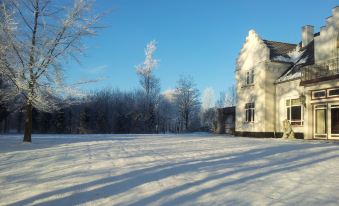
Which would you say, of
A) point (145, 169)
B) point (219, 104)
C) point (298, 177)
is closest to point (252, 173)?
point (298, 177)

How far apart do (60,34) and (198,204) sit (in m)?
18.2

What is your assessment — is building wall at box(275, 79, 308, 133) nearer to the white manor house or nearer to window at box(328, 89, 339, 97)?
the white manor house

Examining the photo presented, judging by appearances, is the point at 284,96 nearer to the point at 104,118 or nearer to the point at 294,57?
the point at 294,57

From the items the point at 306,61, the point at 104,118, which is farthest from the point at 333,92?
the point at 104,118

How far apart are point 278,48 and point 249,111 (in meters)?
6.39

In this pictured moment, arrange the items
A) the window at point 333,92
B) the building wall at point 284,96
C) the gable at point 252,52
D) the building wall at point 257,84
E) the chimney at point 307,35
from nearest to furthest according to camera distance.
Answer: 1. the window at point 333,92
2. the building wall at point 284,96
3. the building wall at point 257,84
4. the gable at point 252,52
5. the chimney at point 307,35

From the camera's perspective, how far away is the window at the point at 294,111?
28.1 metres

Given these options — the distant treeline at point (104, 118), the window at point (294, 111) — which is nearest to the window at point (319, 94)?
the window at point (294, 111)

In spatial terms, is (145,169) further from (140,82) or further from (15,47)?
(140,82)

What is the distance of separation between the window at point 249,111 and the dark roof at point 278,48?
4.99 meters

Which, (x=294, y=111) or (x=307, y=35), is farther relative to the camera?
(x=307, y=35)

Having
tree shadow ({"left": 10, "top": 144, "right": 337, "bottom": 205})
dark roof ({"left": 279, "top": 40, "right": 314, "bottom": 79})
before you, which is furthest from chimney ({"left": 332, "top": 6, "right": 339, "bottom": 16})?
tree shadow ({"left": 10, "top": 144, "right": 337, "bottom": 205})

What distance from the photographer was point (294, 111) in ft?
94.7

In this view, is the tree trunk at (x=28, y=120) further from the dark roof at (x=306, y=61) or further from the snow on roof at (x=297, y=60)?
the dark roof at (x=306, y=61)
